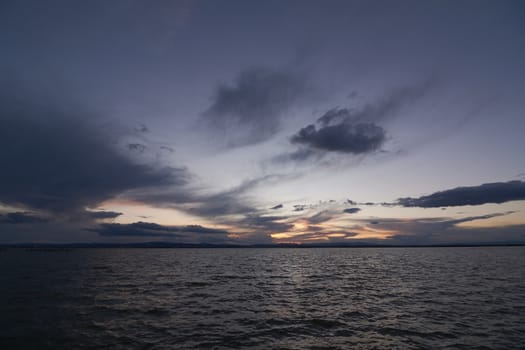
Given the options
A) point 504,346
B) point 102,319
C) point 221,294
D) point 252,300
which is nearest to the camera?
point 504,346

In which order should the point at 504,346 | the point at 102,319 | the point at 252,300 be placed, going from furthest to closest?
the point at 252,300, the point at 102,319, the point at 504,346

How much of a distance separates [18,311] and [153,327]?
13715 mm

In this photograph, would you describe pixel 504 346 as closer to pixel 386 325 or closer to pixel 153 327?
pixel 386 325

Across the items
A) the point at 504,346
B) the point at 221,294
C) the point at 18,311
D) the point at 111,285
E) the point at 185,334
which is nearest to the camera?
the point at 504,346

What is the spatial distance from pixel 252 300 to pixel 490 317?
70.8ft

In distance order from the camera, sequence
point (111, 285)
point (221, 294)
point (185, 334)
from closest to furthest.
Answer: point (185, 334)
point (221, 294)
point (111, 285)

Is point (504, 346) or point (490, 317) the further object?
point (490, 317)

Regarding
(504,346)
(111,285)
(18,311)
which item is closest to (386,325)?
(504,346)

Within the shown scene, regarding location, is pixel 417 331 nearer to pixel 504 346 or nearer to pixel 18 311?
pixel 504 346

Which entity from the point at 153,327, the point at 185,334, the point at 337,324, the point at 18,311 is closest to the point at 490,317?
the point at 337,324

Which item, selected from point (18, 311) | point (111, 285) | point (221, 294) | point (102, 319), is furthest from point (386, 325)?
point (111, 285)

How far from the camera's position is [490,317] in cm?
2439

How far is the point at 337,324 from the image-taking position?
73.4 ft

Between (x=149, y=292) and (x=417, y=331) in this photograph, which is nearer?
(x=417, y=331)
